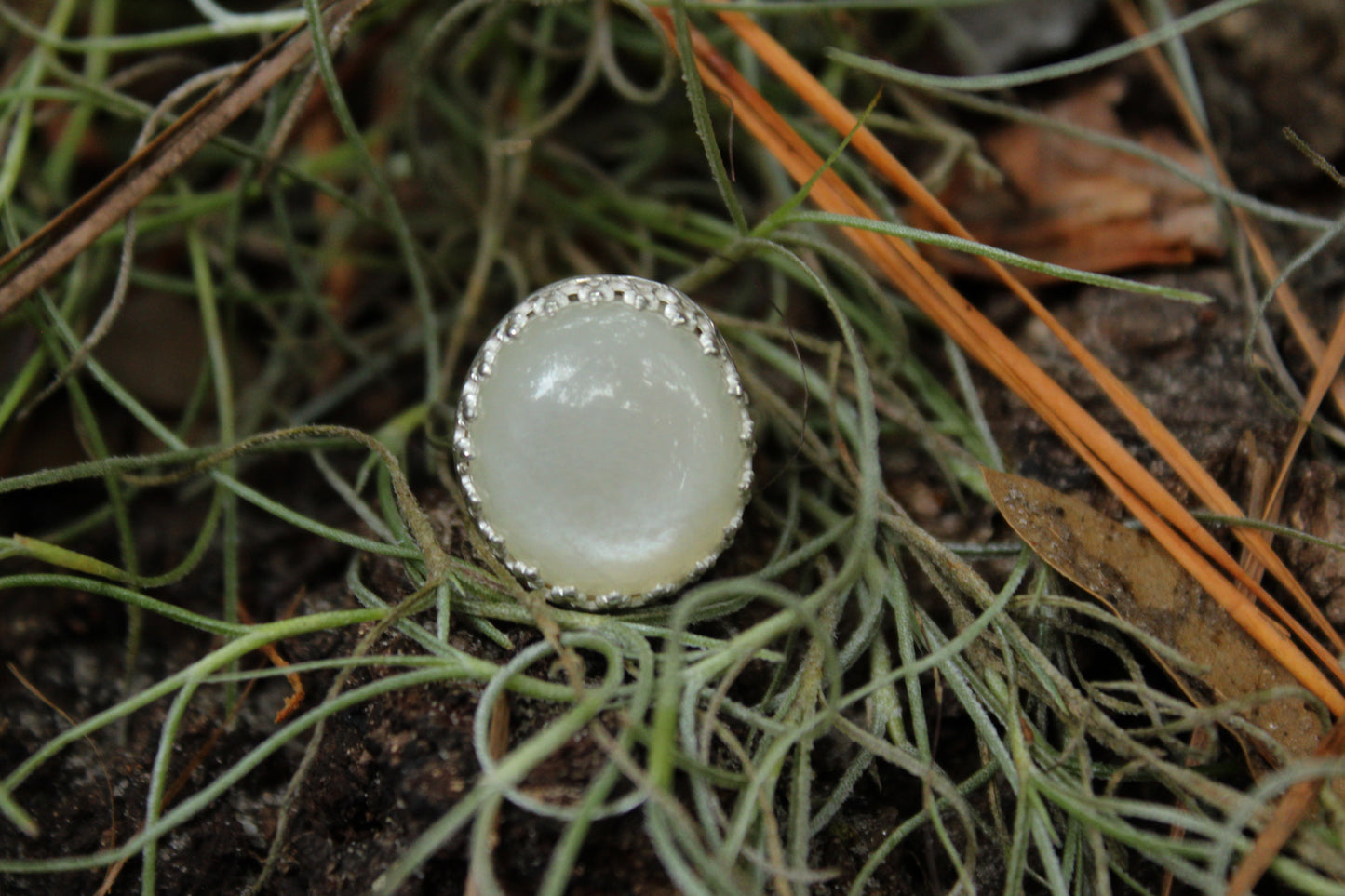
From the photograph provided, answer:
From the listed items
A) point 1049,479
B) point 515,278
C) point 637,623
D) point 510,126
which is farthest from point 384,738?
point 510,126

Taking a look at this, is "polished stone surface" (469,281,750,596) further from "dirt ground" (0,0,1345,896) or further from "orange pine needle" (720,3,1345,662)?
"orange pine needle" (720,3,1345,662)

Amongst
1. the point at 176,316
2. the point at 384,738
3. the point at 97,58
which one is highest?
Answer: the point at 97,58

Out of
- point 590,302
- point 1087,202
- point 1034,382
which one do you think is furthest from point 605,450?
point 1087,202

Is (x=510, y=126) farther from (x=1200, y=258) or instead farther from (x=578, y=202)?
(x=1200, y=258)

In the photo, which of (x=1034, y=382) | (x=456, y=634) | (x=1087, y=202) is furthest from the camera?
(x=1087, y=202)

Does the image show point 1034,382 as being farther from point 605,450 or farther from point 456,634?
point 456,634

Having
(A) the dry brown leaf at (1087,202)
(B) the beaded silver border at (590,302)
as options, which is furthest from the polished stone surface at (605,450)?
(A) the dry brown leaf at (1087,202)

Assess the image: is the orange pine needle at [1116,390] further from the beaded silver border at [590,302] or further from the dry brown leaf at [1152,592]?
the beaded silver border at [590,302]
